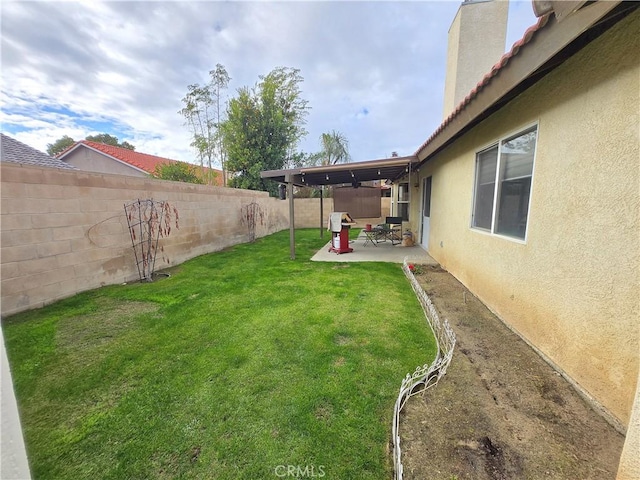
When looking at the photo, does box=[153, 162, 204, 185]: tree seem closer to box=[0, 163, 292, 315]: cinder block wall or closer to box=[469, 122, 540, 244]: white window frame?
box=[0, 163, 292, 315]: cinder block wall

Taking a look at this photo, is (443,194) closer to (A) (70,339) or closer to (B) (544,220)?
(B) (544,220)

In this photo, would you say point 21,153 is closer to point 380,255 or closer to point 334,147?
point 380,255

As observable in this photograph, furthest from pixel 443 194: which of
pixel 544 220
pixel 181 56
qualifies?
pixel 181 56

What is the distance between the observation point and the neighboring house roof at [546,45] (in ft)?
4.87

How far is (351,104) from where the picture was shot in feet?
50.1

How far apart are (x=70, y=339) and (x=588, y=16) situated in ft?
17.1

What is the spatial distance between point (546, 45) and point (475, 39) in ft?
23.9

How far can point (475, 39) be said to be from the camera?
715cm

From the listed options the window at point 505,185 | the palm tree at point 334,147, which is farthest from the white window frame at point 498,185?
the palm tree at point 334,147

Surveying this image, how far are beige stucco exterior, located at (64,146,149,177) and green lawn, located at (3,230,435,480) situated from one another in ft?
48.9

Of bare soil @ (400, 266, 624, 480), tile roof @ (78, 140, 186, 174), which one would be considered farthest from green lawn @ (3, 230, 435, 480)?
tile roof @ (78, 140, 186, 174)

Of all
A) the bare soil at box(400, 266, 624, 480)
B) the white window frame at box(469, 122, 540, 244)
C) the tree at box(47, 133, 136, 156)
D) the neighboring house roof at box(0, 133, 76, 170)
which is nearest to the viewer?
the bare soil at box(400, 266, 624, 480)

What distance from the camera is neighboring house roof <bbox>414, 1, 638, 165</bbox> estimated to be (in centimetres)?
148

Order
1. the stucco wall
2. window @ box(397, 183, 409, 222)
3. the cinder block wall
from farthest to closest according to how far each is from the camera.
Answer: window @ box(397, 183, 409, 222)
the cinder block wall
the stucco wall
